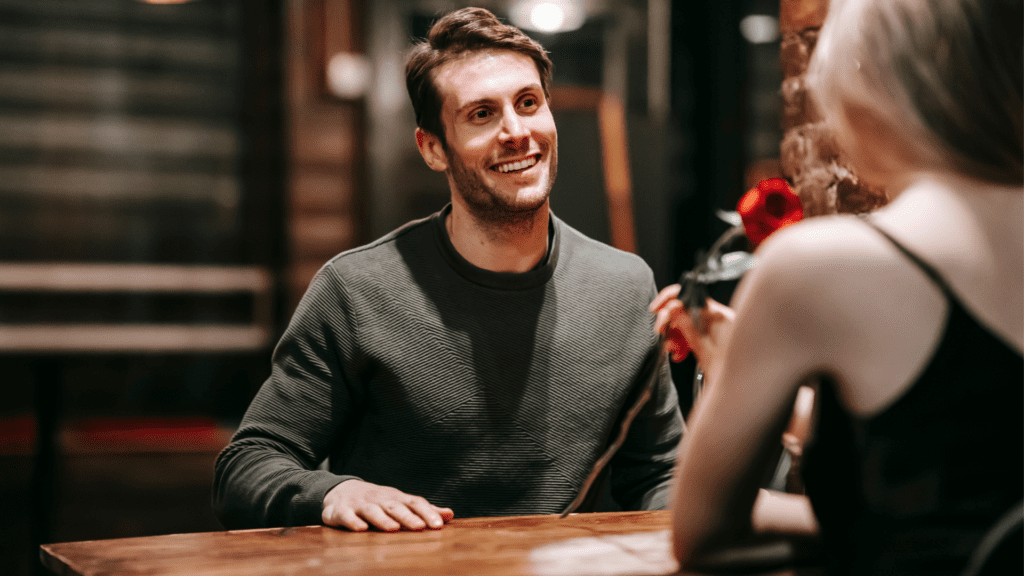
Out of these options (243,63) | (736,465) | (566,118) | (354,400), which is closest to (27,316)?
(243,63)

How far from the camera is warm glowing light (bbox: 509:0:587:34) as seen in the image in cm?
516

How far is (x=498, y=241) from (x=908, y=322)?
1.07 m

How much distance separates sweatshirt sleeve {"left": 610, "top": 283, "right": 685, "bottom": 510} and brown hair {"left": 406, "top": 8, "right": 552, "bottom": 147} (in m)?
0.57

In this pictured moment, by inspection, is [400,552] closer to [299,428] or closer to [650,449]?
[299,428]

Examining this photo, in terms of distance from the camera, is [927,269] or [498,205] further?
[498,205]

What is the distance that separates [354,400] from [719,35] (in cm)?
326

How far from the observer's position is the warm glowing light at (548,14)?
5.16m

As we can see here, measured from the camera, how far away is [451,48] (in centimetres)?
179

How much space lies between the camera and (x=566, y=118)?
2988 mm

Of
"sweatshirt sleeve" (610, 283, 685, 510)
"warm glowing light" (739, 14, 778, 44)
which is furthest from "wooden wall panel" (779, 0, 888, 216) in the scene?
"warm glowing light" (739, 14, 778, 44)

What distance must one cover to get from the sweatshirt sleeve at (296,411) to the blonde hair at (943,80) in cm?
100

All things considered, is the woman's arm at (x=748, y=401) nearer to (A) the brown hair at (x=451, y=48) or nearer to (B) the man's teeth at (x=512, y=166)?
(B) the man's teeth at (x=512, y=166)

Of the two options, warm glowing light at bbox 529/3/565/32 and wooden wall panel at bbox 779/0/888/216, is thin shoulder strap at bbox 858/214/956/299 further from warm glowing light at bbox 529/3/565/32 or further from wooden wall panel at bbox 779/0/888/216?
warm glowing light at bbox 529/3/565/32

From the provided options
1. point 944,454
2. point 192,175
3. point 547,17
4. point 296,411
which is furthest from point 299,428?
point 192,175
